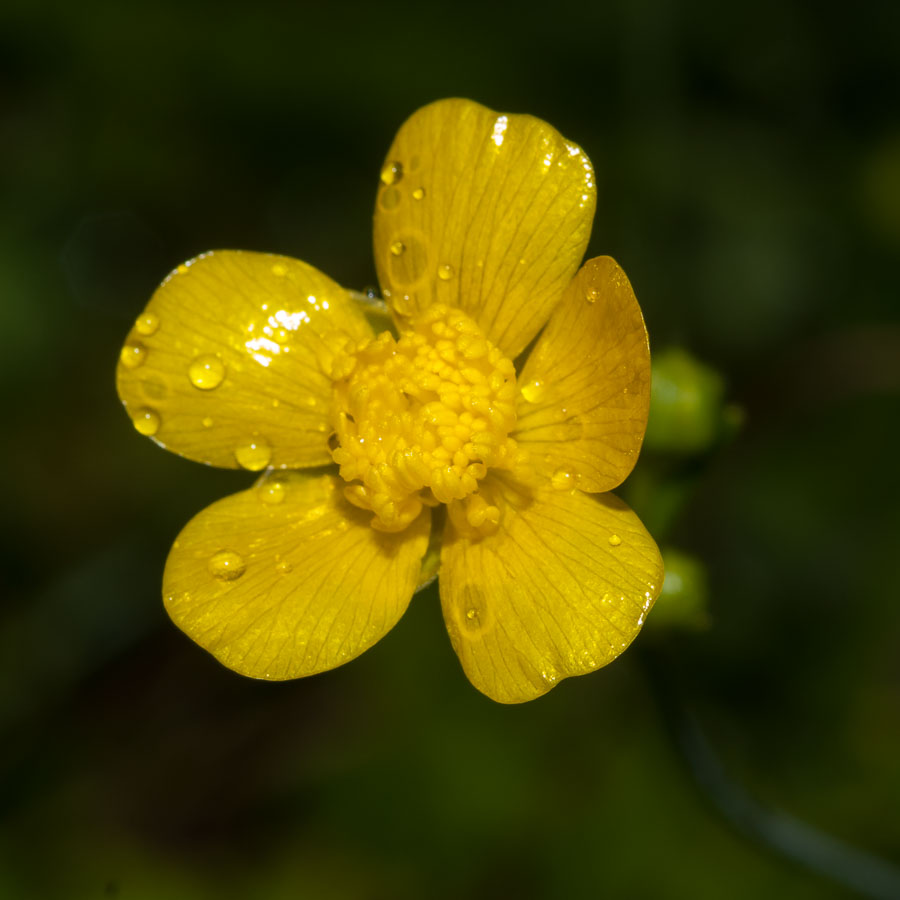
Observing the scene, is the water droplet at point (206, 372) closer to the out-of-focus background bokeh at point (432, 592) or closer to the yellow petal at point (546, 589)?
the yellow petal at point (546, 589)

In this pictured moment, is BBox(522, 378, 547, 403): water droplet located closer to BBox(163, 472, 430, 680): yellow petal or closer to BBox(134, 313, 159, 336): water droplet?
BBox(163, 472, 430, 680): yellow petal

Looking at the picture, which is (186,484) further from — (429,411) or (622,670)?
(429,411)

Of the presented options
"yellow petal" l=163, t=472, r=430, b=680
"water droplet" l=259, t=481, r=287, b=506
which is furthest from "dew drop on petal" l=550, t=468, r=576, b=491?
"water droplet" l=259, t=481, r=287, b=506

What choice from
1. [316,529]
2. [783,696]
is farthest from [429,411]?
[783,696]

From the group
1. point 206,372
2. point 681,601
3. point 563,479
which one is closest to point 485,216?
point 563,479

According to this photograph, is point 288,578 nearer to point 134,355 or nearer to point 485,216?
point 134,355

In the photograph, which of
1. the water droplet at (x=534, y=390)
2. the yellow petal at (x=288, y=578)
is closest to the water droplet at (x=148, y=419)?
the yellow petal at (x=288, y=578)
